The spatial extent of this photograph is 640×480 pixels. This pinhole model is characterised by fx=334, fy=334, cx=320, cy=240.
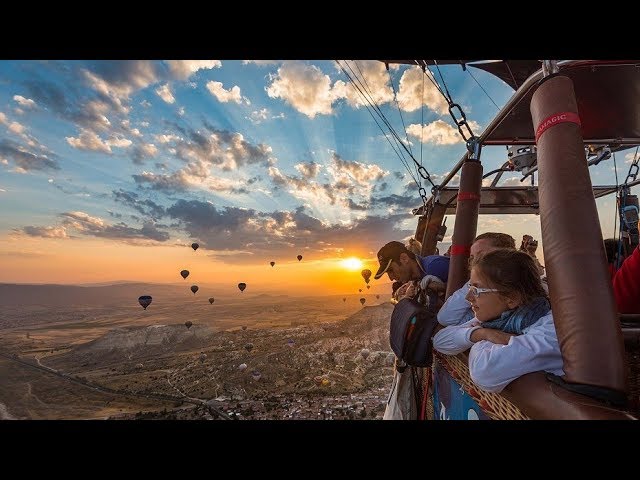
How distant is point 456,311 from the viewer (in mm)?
2350

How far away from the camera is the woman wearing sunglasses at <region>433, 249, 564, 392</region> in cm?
140

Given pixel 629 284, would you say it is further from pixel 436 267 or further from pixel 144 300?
pixel 144 300

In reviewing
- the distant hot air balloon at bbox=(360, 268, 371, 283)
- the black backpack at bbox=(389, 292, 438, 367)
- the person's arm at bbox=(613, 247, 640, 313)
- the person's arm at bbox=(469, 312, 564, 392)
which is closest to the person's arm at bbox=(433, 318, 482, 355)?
the black backpack at bbox=(389, 292, 438, 367)

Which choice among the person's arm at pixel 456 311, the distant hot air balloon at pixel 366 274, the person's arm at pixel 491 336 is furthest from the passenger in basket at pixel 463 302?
the distant hot air balloon at pixel 366 274

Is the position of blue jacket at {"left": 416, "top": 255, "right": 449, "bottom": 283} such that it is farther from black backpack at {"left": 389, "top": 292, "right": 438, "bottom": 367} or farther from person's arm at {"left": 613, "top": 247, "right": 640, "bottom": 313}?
person's arm at {"left": 613, "top": 247, "right": 640, "bottom": 313}

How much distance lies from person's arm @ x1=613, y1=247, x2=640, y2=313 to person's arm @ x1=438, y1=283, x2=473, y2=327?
94cm

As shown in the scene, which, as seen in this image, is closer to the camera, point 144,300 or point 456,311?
point 456,311

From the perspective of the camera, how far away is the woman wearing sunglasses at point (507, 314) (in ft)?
4.59

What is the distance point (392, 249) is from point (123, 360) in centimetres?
10489

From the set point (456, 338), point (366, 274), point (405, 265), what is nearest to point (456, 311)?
point (456, 338)

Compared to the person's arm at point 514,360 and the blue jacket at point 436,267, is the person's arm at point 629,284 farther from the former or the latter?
the blue jacket at point 436,267

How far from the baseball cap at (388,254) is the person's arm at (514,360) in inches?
80.9

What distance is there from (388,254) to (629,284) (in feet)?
6.17
